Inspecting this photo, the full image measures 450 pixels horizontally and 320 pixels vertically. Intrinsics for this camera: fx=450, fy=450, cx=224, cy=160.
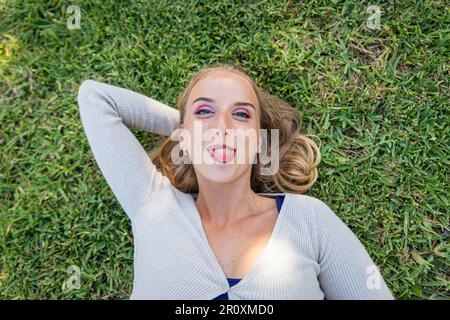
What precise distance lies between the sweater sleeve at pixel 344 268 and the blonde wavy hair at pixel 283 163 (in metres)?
0.49

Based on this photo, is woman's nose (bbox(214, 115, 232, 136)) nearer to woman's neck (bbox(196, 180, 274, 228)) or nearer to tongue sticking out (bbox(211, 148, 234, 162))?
tongue sticking out (bbox(211, 148, 234, 162))

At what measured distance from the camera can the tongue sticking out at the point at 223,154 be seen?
223 cm

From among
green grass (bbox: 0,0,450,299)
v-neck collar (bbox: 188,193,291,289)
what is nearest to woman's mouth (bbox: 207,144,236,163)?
v-neck collar (bbox: 188,193,291,289)

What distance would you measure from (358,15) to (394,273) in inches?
66.3

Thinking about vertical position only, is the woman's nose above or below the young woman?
above

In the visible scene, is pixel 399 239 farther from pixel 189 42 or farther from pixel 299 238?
pixel 189 42

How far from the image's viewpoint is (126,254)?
2.97 m

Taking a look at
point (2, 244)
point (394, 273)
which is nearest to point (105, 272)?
point (2, 244)

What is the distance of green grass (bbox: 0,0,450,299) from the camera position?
2826mm

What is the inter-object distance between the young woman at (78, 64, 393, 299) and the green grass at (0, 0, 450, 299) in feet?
1.58

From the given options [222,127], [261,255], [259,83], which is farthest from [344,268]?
[259,83]

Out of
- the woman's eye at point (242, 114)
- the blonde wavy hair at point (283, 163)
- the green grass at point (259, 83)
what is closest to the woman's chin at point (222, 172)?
the woman's eye at point (242, 114)

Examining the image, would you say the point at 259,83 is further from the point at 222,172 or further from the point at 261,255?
the point at 261,255
